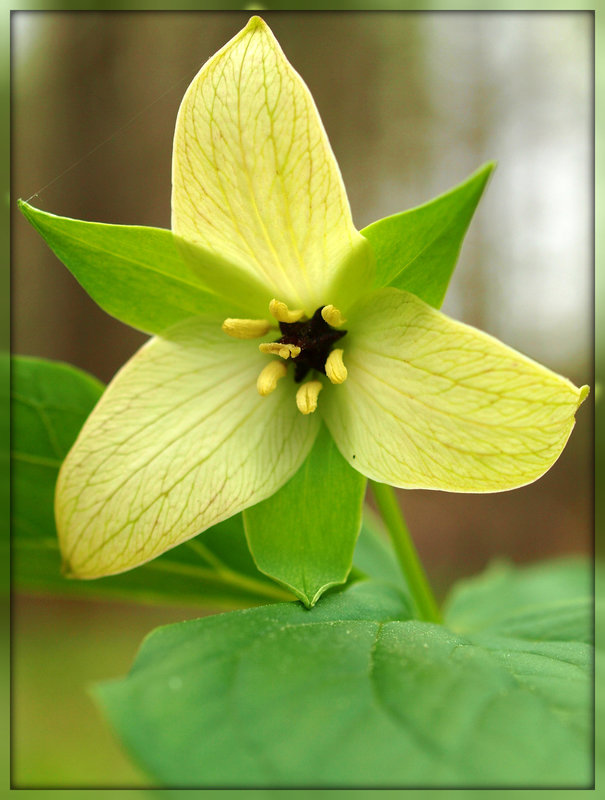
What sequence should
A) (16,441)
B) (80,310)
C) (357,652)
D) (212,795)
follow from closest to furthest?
(212,795) < (357,652) < (16,441) < (80,310)

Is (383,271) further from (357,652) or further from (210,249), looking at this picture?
(357,652)

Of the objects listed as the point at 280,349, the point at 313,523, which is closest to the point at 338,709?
the point at 313,523

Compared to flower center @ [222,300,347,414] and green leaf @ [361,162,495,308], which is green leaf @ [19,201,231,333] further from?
green leaf @ [361,162,495,308]

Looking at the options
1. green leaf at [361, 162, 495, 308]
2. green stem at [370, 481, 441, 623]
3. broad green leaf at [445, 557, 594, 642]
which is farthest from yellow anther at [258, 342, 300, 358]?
broad green leaf at [445, 557, 594, 642]

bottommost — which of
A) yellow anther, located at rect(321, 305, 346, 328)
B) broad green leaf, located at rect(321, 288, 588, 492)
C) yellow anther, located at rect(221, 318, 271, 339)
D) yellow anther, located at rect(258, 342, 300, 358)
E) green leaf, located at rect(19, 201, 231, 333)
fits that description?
broad green leaf, located at rect(321, 288, 588, 492)

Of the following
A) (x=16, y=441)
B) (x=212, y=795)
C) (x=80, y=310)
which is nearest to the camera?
(x=212, y=795)

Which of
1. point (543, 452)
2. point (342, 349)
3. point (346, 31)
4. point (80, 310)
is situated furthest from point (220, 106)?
point (346, 31)

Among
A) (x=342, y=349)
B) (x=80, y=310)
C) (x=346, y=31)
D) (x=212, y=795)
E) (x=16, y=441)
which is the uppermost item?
(x=346, y=31)

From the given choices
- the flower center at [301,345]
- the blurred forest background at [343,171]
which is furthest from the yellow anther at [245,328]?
the blurred forest background at [343,171]

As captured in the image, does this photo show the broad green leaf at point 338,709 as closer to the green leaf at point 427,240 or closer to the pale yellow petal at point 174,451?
the pale yellow petal at point 174,451
